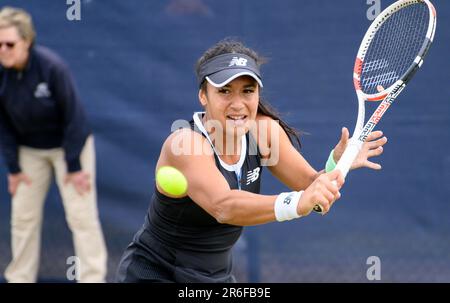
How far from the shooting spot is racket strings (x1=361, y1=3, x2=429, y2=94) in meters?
4.12

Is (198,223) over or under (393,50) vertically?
under

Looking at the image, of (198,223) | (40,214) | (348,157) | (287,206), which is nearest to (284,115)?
(40,214)

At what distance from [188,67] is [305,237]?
1377 millimetres

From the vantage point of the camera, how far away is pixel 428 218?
5664mm

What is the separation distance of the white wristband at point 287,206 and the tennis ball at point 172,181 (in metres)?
0.45

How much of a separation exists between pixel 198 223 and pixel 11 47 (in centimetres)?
240

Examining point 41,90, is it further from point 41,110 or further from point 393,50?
point 393,50

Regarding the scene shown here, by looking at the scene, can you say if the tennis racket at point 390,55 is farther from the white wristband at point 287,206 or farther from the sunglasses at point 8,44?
the sunglasses at point 8,44

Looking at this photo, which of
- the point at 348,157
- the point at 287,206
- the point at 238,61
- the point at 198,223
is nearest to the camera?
the point at 287,206

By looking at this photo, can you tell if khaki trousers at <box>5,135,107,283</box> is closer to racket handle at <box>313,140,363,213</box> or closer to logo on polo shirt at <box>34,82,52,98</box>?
logo on polo shirt at <box>34,82,52,98</box>

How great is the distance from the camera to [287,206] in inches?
123

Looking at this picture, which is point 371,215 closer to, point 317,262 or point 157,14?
point 317,262

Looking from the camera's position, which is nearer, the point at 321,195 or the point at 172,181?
the point at 321,195

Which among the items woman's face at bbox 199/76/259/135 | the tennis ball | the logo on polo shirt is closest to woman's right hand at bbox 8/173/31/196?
the logo on polo shirt
